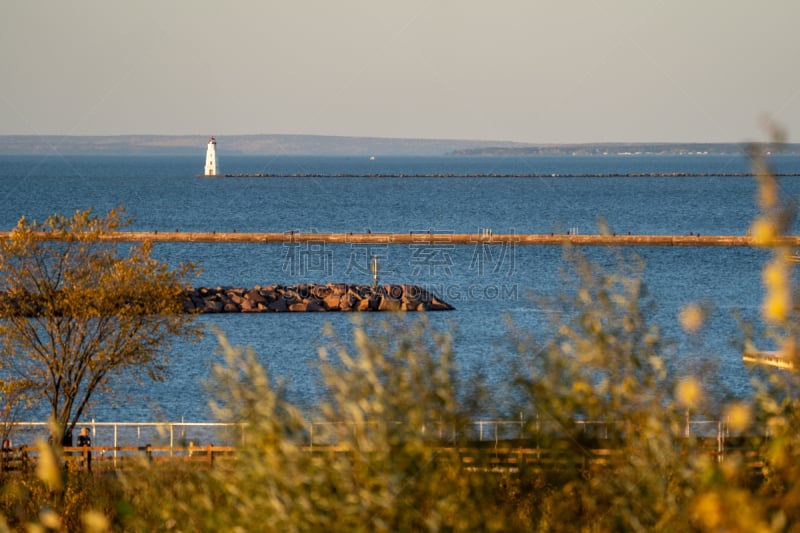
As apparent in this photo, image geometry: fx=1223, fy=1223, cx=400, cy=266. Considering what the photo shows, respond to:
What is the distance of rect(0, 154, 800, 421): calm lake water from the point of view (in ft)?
140

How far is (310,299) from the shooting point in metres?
63.7

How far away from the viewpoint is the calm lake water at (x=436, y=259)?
42781mm

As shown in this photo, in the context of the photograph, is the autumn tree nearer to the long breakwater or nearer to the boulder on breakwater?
the boulder on breakwater

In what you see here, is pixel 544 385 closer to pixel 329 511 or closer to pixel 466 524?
pixel 466 524

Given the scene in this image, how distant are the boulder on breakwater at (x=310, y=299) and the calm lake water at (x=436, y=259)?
4.68ft

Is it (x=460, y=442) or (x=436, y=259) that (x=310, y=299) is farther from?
(x=460, y=442)

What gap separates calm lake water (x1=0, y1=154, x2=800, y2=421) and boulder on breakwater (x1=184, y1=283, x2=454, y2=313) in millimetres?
1427

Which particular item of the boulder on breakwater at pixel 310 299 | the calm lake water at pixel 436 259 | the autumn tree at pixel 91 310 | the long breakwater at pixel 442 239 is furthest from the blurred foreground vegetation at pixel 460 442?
the long breakwater at pixel 442 239

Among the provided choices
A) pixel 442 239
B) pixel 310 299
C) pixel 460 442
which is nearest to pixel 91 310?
pixel 460 442

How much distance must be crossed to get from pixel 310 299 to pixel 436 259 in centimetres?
2629

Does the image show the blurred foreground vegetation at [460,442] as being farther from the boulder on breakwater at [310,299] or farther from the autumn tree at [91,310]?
the boulder on breakwater at [310,299]

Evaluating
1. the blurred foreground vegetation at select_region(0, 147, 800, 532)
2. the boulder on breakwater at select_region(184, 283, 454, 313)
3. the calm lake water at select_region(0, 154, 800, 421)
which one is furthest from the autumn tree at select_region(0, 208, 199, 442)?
the boulder on breakwater at select_region(184, 283, 454, 313)

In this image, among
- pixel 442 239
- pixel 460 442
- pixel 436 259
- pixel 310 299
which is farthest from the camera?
pixel 442 239

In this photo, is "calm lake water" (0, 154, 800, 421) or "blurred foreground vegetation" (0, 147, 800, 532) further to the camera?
"calm lake water" (0, 154, 800, 421)
